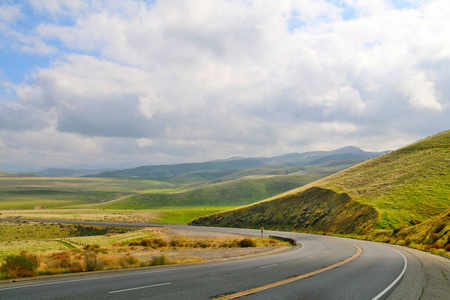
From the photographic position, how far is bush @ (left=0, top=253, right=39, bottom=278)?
12295mm

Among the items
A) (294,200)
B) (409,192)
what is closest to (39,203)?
(294,200)

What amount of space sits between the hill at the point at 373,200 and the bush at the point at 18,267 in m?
43.7

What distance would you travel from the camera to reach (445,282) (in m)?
12.8

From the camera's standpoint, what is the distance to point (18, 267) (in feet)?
41.5

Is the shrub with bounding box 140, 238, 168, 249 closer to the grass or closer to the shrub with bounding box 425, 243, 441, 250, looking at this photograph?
the grass

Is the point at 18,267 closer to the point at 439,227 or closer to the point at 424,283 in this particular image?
the point at 424,283

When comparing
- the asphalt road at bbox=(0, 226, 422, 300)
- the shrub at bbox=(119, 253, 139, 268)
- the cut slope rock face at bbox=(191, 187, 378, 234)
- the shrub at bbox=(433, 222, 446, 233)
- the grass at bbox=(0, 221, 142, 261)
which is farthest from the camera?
the grass at bbox=(0, 221, 142, 261)

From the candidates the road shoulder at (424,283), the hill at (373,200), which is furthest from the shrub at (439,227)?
the road shoulder at (424,283)

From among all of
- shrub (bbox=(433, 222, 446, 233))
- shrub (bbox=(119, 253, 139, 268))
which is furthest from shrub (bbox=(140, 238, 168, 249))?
shrub (bbox=(433, 222, 446, 233))

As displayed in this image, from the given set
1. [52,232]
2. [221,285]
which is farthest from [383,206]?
[52,232]

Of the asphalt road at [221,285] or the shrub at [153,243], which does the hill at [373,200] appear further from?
the asphalt road at [221,285]

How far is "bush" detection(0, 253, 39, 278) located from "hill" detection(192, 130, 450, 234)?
43730mm

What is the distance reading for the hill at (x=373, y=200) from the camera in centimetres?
4628

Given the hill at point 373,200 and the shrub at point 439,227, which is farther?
the hill at point 373,200
